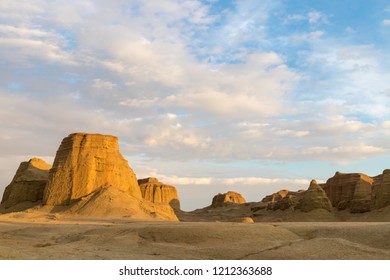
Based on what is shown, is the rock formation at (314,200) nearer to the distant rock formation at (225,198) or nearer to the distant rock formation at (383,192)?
the distant rock formation at (383,192)

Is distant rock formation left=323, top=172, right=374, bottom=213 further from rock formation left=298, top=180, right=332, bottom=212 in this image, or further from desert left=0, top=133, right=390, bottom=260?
rock formation left=298, top=180, right=332, bottom=212

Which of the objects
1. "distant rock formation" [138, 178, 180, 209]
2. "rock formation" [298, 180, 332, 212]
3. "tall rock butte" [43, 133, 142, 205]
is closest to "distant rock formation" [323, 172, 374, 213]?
"rock formation" [298, 180, 332, 212]

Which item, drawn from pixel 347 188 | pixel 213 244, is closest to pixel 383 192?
pixel 347 188

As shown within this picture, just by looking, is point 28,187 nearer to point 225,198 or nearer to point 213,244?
point 213,244

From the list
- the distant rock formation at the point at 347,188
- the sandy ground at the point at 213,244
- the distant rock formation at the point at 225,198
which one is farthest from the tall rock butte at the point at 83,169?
the distant rock formation at the point at 225,198

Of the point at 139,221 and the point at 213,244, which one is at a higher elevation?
the point at 139,221

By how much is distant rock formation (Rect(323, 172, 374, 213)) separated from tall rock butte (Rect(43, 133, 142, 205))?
31.9 metres

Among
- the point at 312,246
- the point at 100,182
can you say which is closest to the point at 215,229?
the point at 312,246

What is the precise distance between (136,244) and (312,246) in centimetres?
700

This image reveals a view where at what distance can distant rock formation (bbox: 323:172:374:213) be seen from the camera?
191 feet

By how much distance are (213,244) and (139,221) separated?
1520 centimetres

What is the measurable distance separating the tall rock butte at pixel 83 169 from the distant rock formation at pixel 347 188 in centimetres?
3185

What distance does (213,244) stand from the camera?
16469 millimetres

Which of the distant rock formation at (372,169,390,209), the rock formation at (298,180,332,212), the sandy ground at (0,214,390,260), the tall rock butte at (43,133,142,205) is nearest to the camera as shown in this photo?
the sandy ground at (0,214,390,260)
